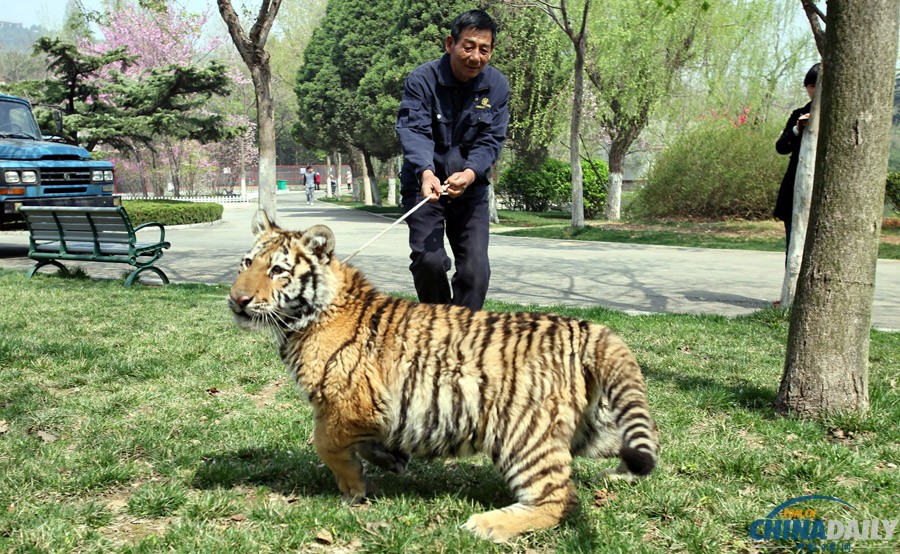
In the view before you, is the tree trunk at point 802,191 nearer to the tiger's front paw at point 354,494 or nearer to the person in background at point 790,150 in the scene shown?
the person in background at point 790,150

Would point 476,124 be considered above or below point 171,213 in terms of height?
above

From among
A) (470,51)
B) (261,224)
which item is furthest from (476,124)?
(261,224)

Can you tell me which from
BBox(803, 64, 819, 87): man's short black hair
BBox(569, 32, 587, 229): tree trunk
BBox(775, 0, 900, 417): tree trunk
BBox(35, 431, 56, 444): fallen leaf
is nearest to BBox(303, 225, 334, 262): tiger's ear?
BBox(35, 431, 56, 444): fallen leaf

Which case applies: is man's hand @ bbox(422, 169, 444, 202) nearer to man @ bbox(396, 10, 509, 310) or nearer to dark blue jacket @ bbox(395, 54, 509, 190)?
man @ bbox(396, 10, 509, 310)

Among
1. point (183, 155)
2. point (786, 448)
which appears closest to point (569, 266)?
point (786, 448)

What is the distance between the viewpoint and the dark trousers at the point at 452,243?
5.18m

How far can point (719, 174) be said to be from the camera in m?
22.2

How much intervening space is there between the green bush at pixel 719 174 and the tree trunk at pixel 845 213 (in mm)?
18627

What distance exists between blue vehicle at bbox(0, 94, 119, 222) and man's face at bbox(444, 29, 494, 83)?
12.4 metres

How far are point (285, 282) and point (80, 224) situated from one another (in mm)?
8605

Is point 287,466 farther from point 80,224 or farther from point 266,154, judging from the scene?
point 266,154

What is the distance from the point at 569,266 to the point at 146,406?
9.82m

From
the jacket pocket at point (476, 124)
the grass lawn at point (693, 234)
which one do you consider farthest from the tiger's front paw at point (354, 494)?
the grass lawn at point (693, 234)

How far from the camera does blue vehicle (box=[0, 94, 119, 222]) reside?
14.2m
